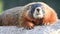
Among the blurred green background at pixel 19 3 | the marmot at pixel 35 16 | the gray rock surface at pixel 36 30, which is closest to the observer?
the gray rock surface at pixel 36 30

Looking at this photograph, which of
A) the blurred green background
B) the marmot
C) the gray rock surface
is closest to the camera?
the gray rock surface

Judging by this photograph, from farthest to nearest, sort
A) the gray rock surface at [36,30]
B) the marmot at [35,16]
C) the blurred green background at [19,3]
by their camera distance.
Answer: the blurred green background at [19,3] → the marmot at [35,16] → the gray rock surface at [36,30]

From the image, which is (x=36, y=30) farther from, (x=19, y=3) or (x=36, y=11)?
(x=19, y=3)

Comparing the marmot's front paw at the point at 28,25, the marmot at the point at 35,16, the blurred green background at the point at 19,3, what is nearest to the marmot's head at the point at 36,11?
the marmot at the point at 35,16

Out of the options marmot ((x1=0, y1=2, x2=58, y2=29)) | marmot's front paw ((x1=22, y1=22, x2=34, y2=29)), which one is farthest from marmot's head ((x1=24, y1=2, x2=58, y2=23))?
marmot's front paw ((x1=22, y1=22, x2=34, y2=29))

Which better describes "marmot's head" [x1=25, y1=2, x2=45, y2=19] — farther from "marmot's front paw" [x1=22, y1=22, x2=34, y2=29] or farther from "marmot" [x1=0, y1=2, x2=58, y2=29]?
"marmot's front paw" [x1=22, y1=22, x2=34, y2=29]

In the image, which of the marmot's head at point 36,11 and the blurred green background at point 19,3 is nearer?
the marmot's head at point 36,11

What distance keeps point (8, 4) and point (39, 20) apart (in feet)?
10.4

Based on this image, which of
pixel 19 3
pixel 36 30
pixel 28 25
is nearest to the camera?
pixel 36 30

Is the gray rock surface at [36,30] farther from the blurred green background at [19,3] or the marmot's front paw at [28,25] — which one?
the blurred green background at [19,3]

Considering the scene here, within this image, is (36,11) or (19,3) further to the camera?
(19,3)

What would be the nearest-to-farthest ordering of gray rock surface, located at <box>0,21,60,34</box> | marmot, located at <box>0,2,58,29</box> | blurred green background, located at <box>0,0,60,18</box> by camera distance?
gray rock surface, located at <box>0,21,60,34</box> < marmot, located at <box>0,2,58,29</box> < blurred green background, located at <box>0,0,60,18</box>

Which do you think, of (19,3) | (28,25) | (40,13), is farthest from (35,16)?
(19,3)

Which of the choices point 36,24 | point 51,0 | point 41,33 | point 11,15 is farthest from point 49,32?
point 51,0
